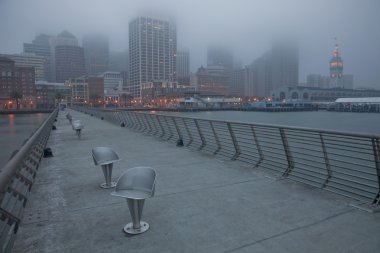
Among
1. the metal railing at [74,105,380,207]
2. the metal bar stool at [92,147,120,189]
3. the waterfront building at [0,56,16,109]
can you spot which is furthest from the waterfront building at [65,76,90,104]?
the metal bar stool at [92,147,120,189]

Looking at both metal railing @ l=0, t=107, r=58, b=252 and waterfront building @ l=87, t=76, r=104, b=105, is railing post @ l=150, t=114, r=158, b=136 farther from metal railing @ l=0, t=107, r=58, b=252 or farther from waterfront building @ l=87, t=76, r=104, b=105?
waterfront building @ l=87, t=76, r=104, b=105

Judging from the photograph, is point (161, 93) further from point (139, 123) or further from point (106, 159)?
point (106, 159)

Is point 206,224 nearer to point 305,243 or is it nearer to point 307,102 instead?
point 305,243

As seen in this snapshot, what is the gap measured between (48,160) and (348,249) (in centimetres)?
877

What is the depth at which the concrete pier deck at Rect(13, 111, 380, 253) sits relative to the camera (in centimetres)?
377

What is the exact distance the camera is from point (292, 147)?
37.2 feet

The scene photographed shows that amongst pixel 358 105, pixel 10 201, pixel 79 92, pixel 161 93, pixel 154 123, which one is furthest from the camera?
pixel 161 93

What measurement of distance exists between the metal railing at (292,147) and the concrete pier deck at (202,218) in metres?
0.58

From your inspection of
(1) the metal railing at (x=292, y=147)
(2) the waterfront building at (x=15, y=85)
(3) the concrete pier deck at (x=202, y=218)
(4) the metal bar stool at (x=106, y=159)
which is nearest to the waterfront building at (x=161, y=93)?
(2) the waterfront building at (x=15, y=85)

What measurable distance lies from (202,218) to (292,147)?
779 centimetres

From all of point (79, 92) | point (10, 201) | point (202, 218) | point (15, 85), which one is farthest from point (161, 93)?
point (202, 218)

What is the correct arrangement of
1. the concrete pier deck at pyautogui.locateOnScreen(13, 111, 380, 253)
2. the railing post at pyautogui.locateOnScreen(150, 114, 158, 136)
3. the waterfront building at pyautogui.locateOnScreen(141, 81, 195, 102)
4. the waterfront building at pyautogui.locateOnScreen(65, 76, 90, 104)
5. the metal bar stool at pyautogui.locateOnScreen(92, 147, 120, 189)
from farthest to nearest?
1. the waterfront building at pyautogui.locateOnScreen(141, 81, 195, 102)
2. the waterfront building at pyautogui.locateOnScreen(65, 76, 90, 104)
3. the railing post at pyautogui.locateOnScreen(150, 114, 158, 136)
4. the metal bar stool at pyautogui.locateOnScreen(92, 147, 120, 189)
5. the concrete pier deck at pyautogui.locateOnScreen(13, 111, 380, 253)

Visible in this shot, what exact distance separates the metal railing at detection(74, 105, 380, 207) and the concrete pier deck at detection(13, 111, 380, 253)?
1.90 feet

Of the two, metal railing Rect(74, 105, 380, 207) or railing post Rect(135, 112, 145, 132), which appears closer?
metal railing Rect(74, 105, 380, 207)
